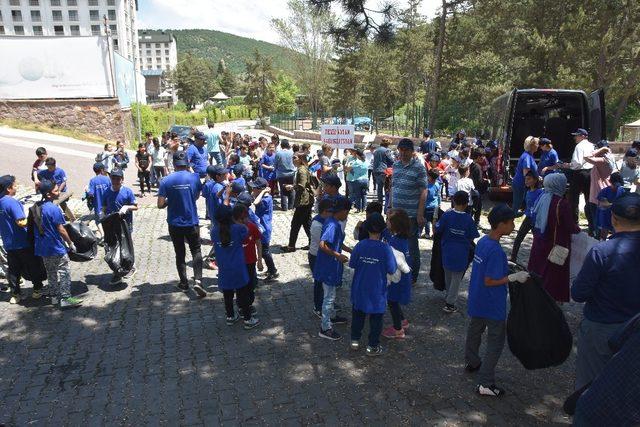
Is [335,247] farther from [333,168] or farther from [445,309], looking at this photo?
[333,168]

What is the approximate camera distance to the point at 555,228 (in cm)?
525

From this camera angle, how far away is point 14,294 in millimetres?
6438

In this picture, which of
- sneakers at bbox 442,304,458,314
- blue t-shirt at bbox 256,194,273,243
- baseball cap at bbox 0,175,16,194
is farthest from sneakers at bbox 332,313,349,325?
baseball cap at bbox 0,175,16,194

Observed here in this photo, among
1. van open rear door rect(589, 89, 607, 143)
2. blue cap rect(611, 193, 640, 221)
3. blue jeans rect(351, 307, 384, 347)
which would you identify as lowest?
blue jeans rect(351, 307, 384, 347)

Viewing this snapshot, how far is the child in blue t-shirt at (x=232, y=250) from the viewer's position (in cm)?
518

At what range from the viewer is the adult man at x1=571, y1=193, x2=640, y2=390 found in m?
3.08

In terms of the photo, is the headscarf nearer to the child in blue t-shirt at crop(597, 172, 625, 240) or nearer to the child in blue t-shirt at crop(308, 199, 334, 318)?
the child in blue t-shirt at crop(308, 199, 334, 318)

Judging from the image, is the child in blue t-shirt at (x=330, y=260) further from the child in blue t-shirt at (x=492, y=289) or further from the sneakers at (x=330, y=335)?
the child in blue t-shirt at (x=492, y=289)

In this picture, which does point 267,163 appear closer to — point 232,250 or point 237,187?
point 237,187

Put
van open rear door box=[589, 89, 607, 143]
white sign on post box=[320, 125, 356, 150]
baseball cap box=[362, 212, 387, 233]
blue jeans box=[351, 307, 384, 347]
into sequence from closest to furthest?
1. baseball cap box=[362, 212, 387, 233]
2. blue jeans box=[351, 307, 384, 347]
3. van open rear door box=[589, 89, 607, 143]
4. white sign on post box=[320, 125, 356, 150]

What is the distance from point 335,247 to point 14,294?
4644mm

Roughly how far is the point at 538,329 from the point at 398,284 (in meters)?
1.59

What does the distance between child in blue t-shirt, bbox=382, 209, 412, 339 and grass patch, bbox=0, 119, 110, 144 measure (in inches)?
1028

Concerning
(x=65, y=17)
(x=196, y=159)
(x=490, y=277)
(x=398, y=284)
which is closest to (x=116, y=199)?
(x=398, y=284)
